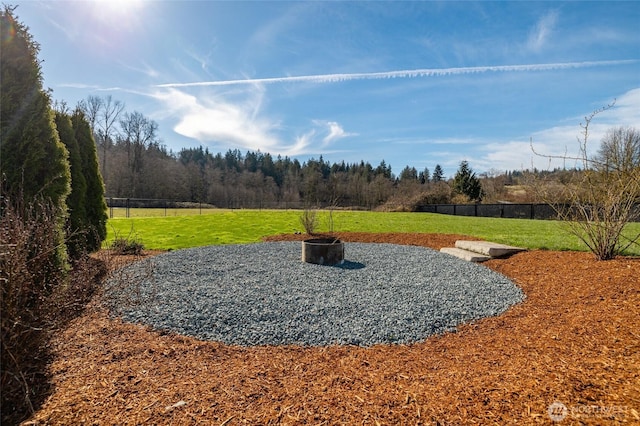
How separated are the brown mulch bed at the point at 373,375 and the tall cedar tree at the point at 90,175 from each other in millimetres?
4477

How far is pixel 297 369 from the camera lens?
2775mm

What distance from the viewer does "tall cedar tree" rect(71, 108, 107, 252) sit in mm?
7582

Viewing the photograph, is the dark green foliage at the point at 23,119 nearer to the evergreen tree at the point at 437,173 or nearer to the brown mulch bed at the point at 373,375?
the brown mulch bed at the point at 373,375

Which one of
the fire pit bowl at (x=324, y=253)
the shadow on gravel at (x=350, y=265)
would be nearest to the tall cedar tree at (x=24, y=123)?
the fire pit bowl at (x=324, y=253)

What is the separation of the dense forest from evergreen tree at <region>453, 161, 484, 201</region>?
114 millimetres

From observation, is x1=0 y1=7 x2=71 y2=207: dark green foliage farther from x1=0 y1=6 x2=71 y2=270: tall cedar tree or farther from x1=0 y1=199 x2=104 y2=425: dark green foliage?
x1=0 y1=199 x2=104 y2=425: dark green foliage

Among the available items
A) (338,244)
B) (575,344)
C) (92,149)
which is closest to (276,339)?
(575,344)

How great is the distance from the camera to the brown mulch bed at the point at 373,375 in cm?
193

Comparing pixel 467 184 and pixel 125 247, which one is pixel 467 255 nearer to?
pixel 125 247

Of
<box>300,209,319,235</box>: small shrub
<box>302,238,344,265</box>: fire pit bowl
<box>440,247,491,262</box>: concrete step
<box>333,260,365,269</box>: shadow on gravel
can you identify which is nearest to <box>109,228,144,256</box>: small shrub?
<box>302,238,344,265</box>: fire pit bowl

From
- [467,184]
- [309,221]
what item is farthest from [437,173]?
[309,221]

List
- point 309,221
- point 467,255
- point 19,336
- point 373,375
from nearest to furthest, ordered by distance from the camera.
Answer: point 19,336 → point 373,375 → point 467,255 → point 309,221

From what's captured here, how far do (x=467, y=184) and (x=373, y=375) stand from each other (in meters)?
37.1

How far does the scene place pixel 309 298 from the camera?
4715 millimetres
